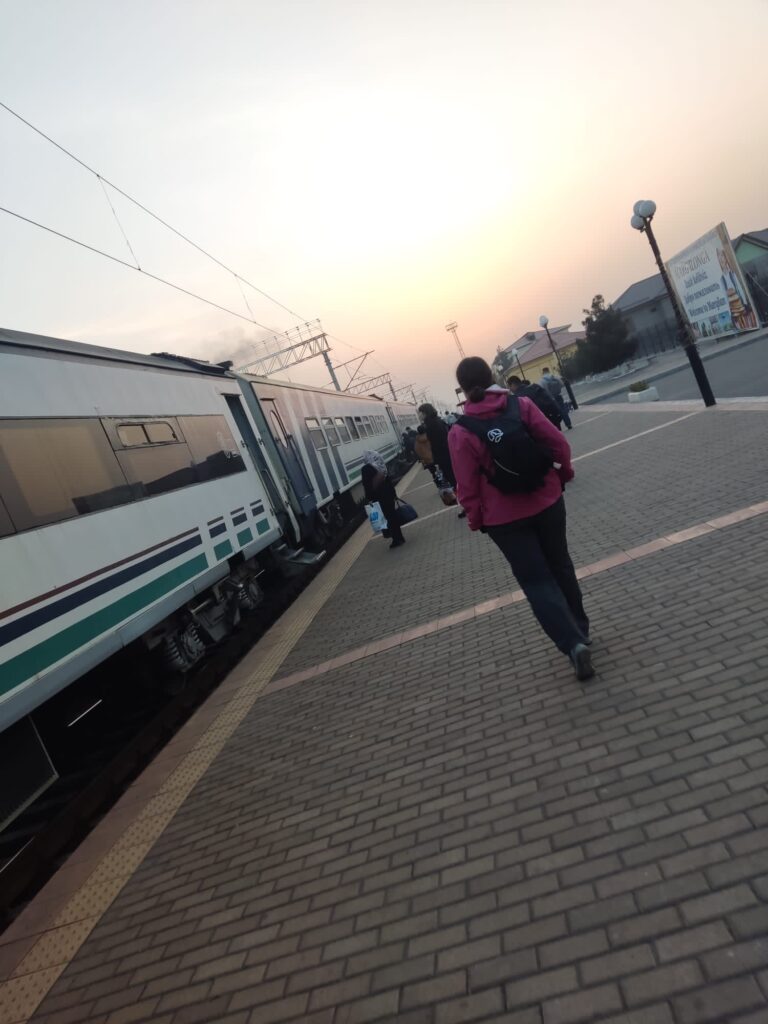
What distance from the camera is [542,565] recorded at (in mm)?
4395

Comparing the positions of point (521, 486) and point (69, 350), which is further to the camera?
point (69, 350)

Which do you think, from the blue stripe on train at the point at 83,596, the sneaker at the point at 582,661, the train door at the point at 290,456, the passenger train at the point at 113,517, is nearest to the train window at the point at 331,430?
the train door at the point at 290,456

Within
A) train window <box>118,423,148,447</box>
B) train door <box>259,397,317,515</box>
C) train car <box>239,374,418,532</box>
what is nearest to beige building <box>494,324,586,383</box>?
train car <box>239,374,418,532</box>

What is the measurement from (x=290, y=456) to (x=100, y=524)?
7.25 m

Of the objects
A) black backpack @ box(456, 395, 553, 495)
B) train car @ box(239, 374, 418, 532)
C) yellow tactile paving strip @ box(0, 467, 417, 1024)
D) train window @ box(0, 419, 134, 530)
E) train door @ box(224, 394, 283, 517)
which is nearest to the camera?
yellow tactile paving strip @ box(0, 467, 417, 1024)

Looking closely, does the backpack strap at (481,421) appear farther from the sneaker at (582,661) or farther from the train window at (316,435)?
the train window at (316,435)

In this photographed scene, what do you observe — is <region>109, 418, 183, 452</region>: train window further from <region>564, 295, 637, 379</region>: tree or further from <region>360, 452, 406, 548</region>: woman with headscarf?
<region>564, 295, 637, 379</region>: tree

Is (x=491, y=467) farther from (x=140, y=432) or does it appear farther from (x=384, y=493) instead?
(x=384, y=493)

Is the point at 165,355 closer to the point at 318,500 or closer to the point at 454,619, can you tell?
the point at 318,500

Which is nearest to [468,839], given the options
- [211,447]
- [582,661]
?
[582,661]

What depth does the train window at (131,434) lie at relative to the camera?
23.9 feet

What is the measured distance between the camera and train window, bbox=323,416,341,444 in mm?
18453

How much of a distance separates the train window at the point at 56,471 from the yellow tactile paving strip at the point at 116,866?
2.05m

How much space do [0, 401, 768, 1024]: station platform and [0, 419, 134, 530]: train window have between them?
2.10 m
